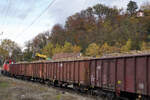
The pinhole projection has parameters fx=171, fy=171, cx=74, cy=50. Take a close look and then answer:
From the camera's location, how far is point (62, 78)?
17.5 m

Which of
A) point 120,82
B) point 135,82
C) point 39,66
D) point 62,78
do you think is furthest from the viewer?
point 39,66

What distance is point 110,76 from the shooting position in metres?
11.1

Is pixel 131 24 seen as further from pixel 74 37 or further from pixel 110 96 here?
pixel 110 96

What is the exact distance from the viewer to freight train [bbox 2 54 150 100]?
900 centimetres

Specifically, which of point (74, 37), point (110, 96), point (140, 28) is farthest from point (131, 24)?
point (110, 96)

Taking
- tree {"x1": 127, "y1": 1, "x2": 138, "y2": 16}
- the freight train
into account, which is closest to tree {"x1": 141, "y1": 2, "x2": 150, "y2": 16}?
tree {"x1": 127, "y1": 1, "x2": 138, "y2": 16}

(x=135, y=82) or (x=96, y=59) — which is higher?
(x=96, y=59)

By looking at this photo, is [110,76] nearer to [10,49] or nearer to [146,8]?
[146,8]

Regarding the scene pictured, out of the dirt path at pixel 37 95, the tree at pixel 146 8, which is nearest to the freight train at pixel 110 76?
the dirt path at pixel 37 95

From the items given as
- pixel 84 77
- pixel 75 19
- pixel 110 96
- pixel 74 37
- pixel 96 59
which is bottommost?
pixel 110 96

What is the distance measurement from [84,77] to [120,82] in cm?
412

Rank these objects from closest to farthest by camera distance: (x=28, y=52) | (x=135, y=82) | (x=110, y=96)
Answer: (x=135, y=82) < (x=110, y=96) < (x=28, y=52)

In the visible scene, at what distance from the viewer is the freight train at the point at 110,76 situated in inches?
354

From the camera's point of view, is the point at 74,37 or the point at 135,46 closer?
the point at 135,46
